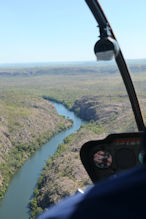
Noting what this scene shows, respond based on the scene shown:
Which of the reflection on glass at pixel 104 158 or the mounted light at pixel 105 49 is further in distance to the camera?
the mounted light at pixel 105 49

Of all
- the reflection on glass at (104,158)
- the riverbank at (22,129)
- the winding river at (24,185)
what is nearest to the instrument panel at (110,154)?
the reflection on glass at (104,158)

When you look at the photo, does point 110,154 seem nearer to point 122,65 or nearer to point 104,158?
point 104,158

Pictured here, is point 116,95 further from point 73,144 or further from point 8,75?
point 8,75

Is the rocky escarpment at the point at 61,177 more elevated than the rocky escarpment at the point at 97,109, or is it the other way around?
the rocky escarpment at the point at 97,109

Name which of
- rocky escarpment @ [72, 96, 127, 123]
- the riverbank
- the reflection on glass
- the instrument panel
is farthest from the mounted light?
rocky escarpment @ [72, 96, 127, 123]

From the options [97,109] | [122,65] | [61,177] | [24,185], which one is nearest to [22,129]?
[97,109]

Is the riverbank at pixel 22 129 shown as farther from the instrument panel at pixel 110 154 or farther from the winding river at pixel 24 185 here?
the instrument panel at pixel 110 154

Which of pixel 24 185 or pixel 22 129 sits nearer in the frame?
pixel 24 185
